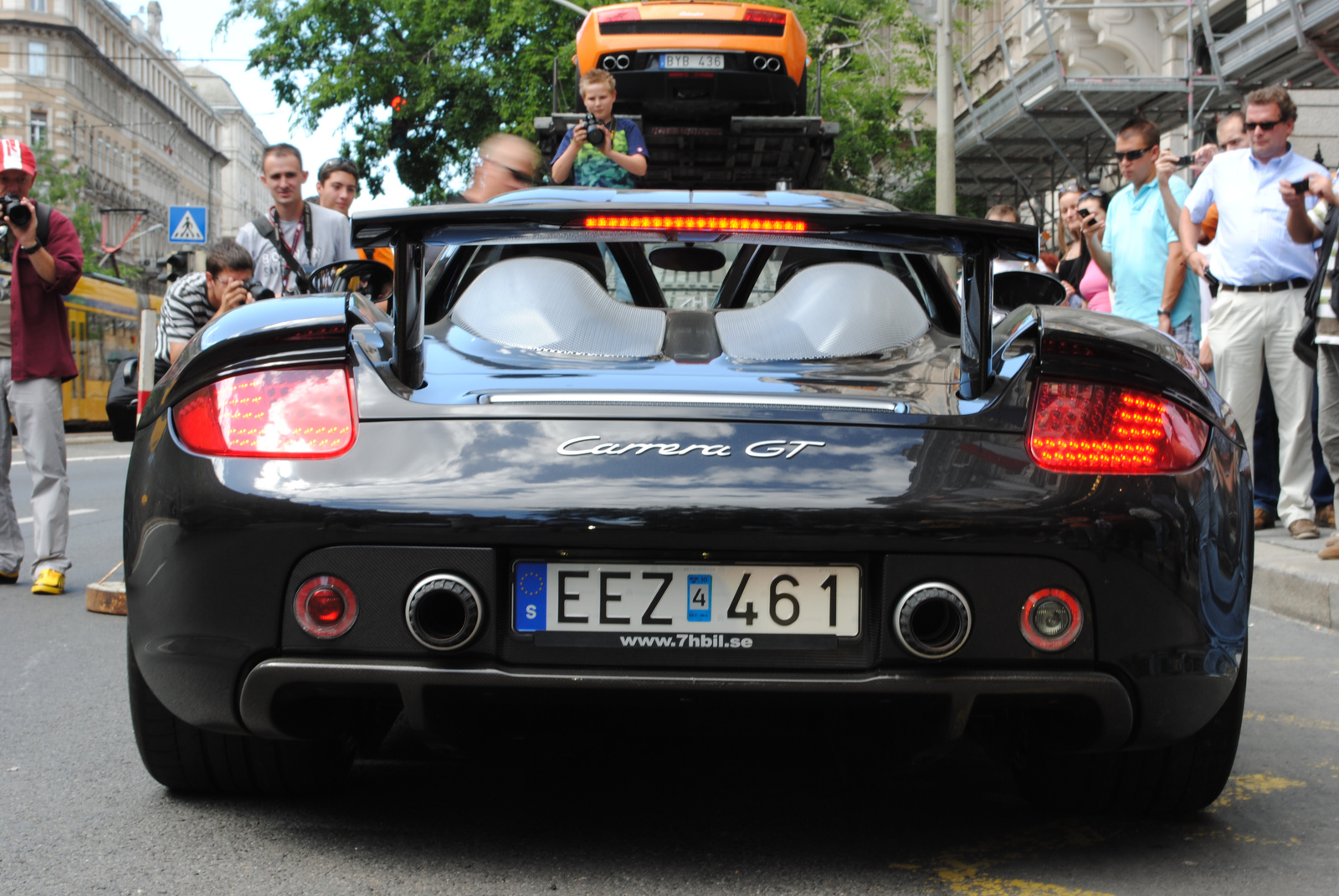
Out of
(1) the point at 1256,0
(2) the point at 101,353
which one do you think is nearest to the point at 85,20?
(2) the point at 101,353

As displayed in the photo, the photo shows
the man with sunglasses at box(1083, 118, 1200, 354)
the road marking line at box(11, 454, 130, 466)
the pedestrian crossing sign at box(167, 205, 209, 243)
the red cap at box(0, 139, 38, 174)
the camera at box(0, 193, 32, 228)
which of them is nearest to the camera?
the camera at box(0, 193, 32, 228)

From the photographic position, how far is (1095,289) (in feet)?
28.4

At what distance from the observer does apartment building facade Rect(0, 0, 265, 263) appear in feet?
261

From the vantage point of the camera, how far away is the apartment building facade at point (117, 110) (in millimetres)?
79500

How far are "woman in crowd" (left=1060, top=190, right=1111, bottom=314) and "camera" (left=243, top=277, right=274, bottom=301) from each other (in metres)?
4.27

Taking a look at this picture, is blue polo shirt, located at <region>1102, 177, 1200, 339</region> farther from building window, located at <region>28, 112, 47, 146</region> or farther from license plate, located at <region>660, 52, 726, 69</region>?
building window, located at <region>28, 112, 47, 146</region>

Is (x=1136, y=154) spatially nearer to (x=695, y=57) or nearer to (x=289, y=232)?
(x=289, y=232)

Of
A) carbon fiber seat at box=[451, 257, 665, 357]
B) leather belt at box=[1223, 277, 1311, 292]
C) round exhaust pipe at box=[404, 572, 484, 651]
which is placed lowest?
round exhaust pipe at box=[404, 572, 484, 651]

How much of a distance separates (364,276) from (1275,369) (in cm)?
451

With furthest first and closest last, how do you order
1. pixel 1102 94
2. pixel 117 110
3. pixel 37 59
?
pixel 117 110 → pixel 37 59 → pixel 1102 94

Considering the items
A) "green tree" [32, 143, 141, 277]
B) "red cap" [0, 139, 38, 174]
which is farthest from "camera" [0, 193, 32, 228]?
"green tree" [32, 143, 141, 277]

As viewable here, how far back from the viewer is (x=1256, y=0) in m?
16.6

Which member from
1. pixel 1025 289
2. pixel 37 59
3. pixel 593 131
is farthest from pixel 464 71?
pixel 37 59

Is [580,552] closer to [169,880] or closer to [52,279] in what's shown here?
[169,880]
